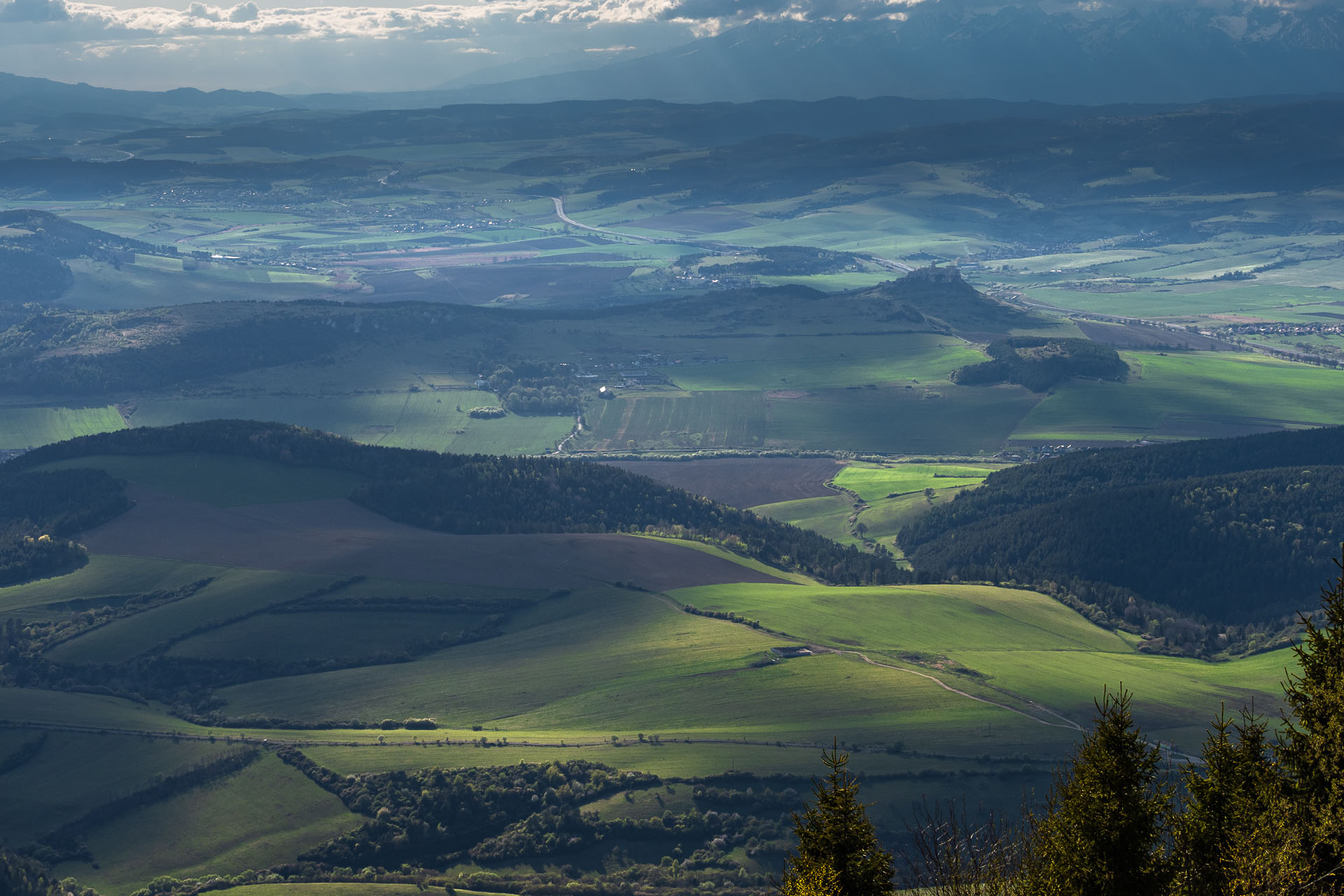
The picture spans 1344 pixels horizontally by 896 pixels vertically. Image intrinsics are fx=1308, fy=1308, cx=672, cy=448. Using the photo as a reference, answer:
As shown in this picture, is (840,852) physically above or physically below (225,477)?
above

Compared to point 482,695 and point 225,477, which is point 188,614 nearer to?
point 482,695

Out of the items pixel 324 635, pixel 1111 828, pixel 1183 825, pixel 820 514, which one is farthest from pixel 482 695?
pixel 1111 828

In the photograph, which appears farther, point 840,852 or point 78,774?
point 78,774

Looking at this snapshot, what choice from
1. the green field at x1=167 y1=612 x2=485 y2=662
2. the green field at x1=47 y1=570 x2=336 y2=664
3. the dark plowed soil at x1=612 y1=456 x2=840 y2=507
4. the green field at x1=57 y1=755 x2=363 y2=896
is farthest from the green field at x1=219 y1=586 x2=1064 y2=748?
the dark plowed soil at x1=612 y1=456 x2=840 y2=507

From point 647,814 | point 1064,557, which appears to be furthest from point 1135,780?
point 1064,557

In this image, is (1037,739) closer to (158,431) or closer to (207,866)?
(207,866)

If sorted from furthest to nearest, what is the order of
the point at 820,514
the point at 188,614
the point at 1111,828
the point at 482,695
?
the point at 820,514 < the point at 188,614 < the point at 482,695 < the point at 1111,828

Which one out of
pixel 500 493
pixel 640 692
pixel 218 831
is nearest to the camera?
pixel 218 831
